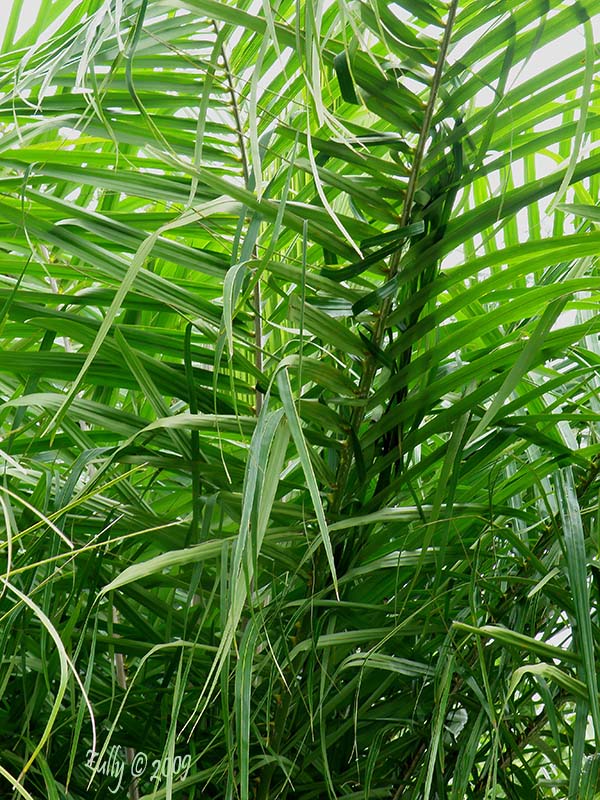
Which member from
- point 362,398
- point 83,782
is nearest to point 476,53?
point 362,398

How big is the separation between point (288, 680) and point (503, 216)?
0.82 feet

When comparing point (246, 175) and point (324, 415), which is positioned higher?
point (246, 175)

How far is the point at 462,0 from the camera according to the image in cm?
38

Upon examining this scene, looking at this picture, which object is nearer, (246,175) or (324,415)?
(324,415)

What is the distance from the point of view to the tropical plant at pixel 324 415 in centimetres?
33

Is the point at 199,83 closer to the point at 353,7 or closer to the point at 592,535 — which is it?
the point at 353,7
